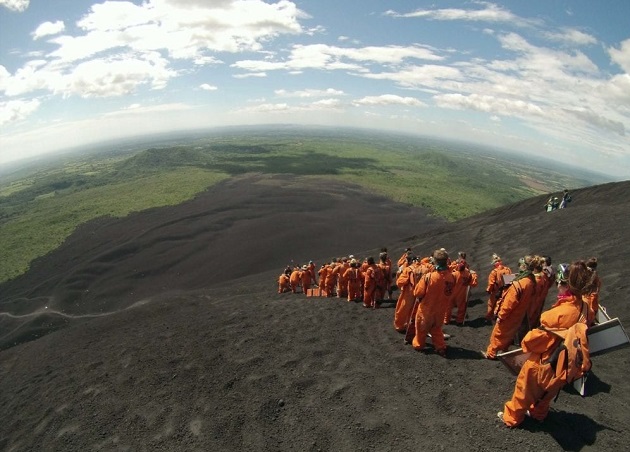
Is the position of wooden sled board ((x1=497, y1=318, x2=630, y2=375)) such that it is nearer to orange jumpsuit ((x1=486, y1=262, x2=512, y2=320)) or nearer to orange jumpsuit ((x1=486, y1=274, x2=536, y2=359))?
orange jumpsuit ((x1=486, y1=274, x2=536, y2=359))

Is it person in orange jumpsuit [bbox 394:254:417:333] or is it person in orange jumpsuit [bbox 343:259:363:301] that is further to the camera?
person in orange jumpsuit [bbox 343:259:363:301]

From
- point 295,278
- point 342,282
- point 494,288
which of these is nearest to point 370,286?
point 342,282

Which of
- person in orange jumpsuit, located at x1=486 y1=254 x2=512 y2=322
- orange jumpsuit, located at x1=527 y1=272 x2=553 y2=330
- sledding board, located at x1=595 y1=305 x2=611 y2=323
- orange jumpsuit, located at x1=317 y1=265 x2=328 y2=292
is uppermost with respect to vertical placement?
orange jumpsuit, located at x1=527 y1=272 x2=553 y2=330

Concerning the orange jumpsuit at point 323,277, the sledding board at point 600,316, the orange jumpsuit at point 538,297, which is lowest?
the orange jumpsuit at point 323,277

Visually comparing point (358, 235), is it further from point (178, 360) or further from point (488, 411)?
point (488, 411)

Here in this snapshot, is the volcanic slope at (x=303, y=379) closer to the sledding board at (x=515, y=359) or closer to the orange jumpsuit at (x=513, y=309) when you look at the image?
the orange jumpsuit at (x=513, y=309)

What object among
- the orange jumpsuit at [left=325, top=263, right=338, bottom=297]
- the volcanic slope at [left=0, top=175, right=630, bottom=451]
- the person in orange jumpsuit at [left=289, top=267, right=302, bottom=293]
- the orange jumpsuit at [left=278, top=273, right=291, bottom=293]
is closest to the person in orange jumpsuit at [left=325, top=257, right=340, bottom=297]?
the orange jumpsuit at [left=325, top=263, right=338, bottom=297]

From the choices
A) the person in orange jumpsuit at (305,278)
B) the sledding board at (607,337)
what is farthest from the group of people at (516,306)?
the person in orange jumpsuit at (305,278)
